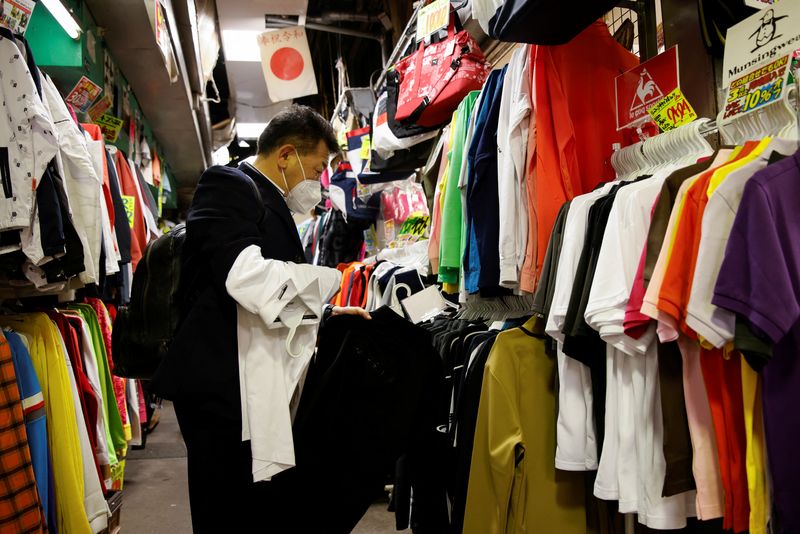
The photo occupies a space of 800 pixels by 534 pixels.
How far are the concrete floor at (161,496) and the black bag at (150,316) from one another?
6.37 feet

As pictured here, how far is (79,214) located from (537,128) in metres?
1.79

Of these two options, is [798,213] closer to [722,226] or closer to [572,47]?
[722,226]

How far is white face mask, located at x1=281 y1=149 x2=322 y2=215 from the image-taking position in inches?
78.3

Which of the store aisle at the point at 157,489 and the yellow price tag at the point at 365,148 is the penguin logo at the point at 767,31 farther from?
the store aisle at the point at 157,489

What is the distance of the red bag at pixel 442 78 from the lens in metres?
2.78

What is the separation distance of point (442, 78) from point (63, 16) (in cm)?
169

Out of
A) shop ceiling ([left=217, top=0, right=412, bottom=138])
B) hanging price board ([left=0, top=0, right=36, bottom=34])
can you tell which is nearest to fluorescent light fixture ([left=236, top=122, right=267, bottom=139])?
shop ceiling ([left=217, top=0, right=412, bottom=138])

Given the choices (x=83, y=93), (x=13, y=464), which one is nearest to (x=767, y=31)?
(x=13, y=464)

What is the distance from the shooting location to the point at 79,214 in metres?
2.36

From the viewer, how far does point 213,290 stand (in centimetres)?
167

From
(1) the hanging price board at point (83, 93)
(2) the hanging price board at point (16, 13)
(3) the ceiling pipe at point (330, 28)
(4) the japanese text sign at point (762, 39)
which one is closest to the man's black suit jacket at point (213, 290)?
(2) the hanging price board at point (16, 13)

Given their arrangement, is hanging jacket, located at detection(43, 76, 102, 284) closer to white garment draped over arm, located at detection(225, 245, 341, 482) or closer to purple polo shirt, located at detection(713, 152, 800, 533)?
white garment draped over arm, located at detection(225, 245, 341, 482)

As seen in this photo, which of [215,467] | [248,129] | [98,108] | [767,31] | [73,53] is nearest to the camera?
[767,31]

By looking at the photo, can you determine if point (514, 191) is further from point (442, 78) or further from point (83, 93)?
point (83, 93)
